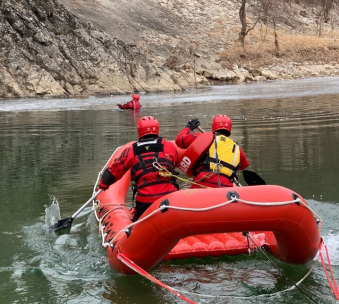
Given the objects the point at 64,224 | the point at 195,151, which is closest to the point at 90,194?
the point at 64,224

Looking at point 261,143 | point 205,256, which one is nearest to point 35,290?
point 205,256

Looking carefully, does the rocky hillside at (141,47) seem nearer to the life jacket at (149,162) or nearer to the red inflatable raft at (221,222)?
the life jacket at (149,162)

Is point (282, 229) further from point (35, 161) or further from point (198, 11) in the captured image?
point (198, 11)

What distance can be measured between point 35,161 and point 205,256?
619cm

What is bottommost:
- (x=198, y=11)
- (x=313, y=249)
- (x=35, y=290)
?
(x=35, y=290)

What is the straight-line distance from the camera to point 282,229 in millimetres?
4262

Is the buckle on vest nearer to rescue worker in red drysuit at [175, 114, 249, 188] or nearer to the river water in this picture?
rescue worker in red drysuit at [175, 114, 249, 188]

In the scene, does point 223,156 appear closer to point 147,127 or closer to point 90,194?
point 147,127

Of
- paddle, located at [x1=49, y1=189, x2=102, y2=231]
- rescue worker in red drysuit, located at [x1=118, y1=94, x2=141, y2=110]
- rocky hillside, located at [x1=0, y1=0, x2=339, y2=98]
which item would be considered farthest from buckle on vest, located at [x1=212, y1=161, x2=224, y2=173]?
rocky hillside, located at [x1=0, y1=0, x2=339, y2=98]

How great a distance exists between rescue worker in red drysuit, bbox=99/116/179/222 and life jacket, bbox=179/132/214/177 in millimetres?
459

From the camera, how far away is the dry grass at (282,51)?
132 ft

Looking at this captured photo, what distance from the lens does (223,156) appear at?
227 inches

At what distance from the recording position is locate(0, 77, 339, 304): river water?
4590mm

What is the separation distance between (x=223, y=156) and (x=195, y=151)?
1.02ft
